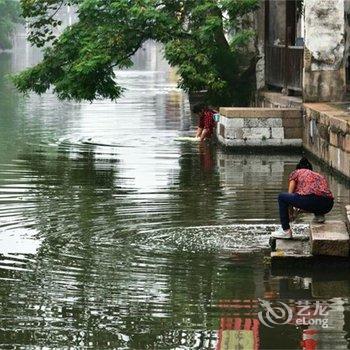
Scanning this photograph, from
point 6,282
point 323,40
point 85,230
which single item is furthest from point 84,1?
point 6,282

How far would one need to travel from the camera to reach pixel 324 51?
2720 centimetres

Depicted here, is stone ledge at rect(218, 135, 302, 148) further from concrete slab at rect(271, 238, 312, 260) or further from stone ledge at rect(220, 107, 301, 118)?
concrete slab at rect(271, 238, 312, 260)

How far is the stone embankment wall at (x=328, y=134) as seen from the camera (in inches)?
846

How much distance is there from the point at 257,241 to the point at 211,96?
675 inches

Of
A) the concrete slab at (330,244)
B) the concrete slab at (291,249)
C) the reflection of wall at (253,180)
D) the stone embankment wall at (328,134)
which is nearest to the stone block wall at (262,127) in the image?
the stone embankment wall at (328,134)

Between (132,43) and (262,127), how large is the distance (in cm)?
515

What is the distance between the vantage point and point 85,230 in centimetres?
1564

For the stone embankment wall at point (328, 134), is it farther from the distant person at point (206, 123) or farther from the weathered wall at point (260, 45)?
the weathered wall at point (260, 45)

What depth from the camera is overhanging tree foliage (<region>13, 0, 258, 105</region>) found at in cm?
2923

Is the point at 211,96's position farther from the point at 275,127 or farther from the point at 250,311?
the point at 250,311

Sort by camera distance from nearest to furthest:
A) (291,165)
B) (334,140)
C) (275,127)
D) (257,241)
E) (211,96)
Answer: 1. (257,241)
2. (334,140)
3. (291,165)
4. (275,127)
5. (211,96)

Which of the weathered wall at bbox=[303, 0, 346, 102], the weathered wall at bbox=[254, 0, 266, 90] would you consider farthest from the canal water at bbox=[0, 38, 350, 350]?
the weathered wall at bbox=[254, 0, 266, 90]

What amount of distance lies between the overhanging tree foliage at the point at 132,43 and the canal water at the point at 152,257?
2942mm

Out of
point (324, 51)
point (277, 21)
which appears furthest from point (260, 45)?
point (324, 51)
